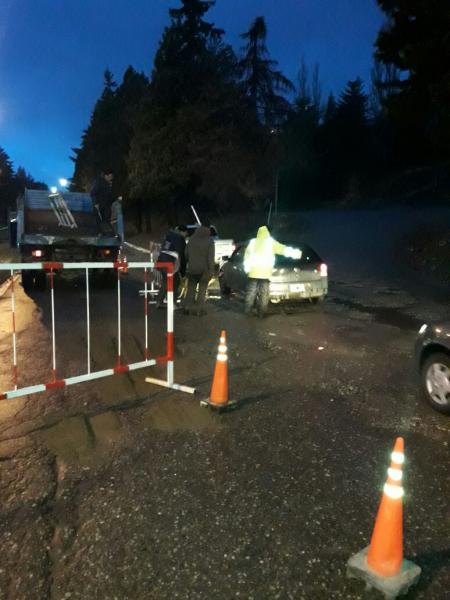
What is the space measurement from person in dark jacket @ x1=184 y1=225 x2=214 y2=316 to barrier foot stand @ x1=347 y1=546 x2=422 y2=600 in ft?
26.6

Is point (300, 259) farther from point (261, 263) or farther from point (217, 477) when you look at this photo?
point (217, 477)

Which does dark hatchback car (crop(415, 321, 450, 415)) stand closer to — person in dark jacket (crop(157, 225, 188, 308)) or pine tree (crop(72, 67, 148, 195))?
person in dark jacket (crop(157, 225, 188, 308))

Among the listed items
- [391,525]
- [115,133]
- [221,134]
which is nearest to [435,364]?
[391,525]

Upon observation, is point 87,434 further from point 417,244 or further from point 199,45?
point 199,45

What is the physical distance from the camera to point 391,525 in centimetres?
293

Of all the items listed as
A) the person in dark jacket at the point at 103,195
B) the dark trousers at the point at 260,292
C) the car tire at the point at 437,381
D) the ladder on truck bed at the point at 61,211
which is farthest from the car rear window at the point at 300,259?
the person in dark jacket at the point at 103,195

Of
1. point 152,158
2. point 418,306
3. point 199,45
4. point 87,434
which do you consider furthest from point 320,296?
point 199,45

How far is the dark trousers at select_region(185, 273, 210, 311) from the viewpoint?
11109mm

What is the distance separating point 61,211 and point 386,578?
1456cm

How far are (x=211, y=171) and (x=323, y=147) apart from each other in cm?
2129

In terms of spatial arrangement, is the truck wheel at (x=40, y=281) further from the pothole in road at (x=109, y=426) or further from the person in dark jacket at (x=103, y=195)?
the pothole in road at (x=109, y=426)

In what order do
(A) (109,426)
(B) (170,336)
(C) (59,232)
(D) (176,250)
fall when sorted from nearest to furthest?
(A) (109,426) < (B) (170,336) < (D) (176,250) < (C) (59,232)

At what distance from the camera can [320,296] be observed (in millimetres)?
11914

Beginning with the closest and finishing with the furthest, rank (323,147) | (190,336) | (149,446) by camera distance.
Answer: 1. (149,446)
2. (190,336)
3. (323,147)
